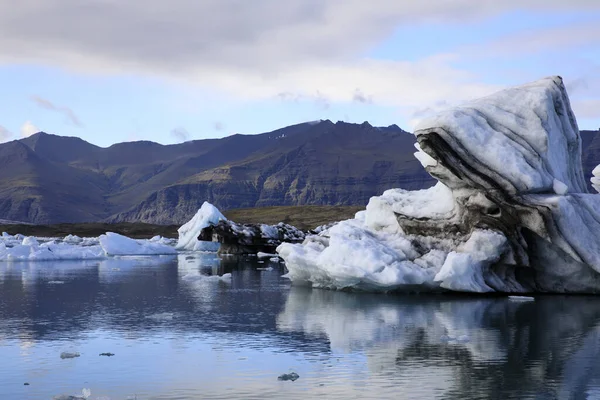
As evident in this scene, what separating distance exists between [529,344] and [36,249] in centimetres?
4300

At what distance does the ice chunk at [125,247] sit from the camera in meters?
62.0

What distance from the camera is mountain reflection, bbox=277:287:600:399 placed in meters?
14.1

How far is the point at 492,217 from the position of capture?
26766 millimetres

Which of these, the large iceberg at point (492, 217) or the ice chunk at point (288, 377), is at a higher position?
the large iceberg at point (492, 217)

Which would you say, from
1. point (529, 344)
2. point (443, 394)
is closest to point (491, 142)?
point (529, 344)

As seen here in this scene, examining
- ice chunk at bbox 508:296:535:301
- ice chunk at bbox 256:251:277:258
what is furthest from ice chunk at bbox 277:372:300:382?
ice chunk at bbox 256:251:277:258

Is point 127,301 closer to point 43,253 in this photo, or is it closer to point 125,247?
point 43,253

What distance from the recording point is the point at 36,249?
5416 centimetres

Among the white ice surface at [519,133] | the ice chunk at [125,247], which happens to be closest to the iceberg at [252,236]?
the ice chunk at [125,247]

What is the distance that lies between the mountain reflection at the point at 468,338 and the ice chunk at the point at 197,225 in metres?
41.1

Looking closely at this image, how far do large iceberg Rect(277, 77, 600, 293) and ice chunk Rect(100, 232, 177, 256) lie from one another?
35309 mm

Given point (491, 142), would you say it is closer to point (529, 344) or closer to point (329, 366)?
point (529, 344)

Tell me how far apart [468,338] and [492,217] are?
876 cm

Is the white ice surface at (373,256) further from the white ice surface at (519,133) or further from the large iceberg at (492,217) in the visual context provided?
the white ice surface at (519,133)
